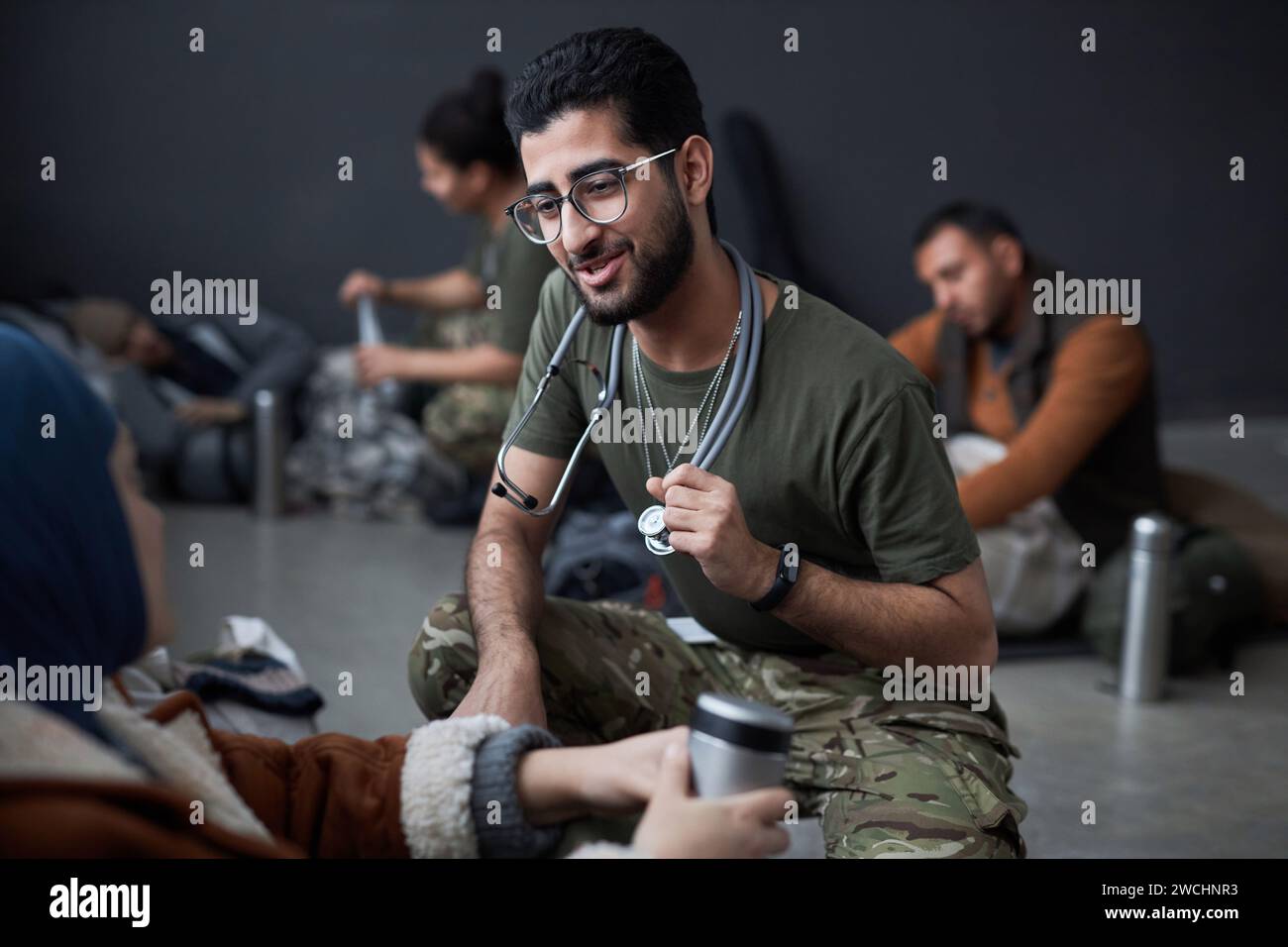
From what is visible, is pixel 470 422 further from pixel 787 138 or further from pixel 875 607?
pixel 875 607

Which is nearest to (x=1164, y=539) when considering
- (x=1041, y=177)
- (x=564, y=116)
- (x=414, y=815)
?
(x=564, y=116)

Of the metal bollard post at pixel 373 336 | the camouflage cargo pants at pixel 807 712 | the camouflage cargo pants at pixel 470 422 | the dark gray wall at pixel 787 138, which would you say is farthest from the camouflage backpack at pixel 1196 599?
the dark gray wall at pixel 787 138

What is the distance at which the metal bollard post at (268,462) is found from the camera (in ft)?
14.5

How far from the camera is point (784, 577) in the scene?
4.96 ft

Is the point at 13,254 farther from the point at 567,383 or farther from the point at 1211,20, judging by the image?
the point at 1211,20

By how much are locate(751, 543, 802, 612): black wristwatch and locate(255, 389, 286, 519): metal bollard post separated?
3225 mm

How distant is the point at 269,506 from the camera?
4.45 meters

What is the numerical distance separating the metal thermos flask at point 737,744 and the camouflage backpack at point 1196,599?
230 cm

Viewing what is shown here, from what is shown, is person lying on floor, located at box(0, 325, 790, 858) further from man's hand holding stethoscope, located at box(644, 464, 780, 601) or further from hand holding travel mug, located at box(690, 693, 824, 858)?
man's hand holding stethoscope, located at box(644, 464, 780, 601)

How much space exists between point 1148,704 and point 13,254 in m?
4.56

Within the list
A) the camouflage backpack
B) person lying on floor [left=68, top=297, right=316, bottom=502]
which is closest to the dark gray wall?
person lying on floor [left=68, top=297, right=316, bottom=502]

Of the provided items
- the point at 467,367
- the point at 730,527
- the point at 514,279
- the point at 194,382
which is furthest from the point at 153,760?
the point at 194,382

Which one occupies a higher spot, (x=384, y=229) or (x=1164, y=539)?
(x=384, y=229)
